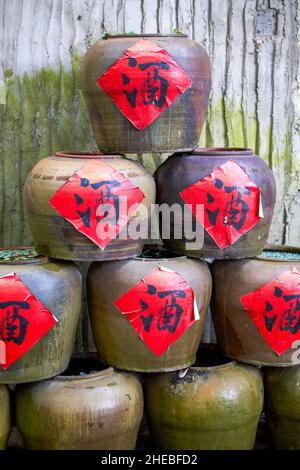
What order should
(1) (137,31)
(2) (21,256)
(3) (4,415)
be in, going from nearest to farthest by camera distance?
(3) (4,415) < (2) (21,256) < (1) (137,31)

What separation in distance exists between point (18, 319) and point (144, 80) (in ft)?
4.19

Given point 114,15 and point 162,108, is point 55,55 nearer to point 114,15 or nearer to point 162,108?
point 114,15

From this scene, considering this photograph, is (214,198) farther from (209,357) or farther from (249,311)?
(209,357)

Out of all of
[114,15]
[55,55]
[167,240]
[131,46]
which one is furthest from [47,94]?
[167,240]

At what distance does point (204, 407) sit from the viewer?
3.24 meters

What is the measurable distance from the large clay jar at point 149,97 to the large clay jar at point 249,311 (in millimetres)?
703

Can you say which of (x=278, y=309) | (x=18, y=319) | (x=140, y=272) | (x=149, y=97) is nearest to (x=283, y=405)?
(x=278, y=309)

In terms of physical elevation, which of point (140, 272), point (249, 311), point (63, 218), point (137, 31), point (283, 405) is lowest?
point (283, 405)

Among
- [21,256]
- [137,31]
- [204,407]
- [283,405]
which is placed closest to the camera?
[204,407]

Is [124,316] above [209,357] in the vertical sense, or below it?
above

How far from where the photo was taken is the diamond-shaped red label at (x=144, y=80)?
3.13 m

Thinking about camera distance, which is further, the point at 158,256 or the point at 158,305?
the point at 158,256

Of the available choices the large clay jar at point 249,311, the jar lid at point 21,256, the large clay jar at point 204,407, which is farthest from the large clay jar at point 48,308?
the large clay jar at point 249,311
